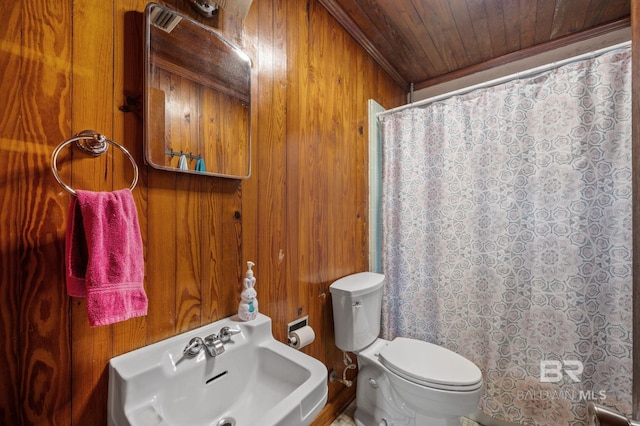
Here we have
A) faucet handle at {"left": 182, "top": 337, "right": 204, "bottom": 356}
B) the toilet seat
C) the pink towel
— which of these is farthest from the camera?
the toilet seat

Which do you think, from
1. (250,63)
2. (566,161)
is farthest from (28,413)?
(566,161)

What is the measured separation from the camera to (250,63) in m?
1.04

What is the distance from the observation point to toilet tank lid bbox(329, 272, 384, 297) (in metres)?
1.38

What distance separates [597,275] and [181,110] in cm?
189

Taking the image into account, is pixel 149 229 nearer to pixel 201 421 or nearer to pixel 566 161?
pixel 201 421

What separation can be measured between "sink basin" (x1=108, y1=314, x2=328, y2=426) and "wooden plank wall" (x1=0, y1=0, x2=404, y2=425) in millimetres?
76

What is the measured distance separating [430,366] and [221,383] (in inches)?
37.6

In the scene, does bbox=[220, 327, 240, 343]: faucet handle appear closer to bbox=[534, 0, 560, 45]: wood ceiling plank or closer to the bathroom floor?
the bathroom floor

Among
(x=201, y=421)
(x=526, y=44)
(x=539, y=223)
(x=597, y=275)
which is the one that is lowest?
(x=201, y=421)

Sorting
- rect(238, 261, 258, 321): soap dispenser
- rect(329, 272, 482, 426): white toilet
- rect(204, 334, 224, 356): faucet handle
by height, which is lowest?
rect(329, 272, 482, 426): white toilet

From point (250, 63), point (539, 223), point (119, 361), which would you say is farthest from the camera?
point (539, 223)

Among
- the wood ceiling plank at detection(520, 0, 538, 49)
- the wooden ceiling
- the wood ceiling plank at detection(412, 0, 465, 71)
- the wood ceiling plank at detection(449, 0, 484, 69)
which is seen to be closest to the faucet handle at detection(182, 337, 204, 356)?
the wooden ceiling

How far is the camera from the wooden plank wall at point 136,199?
0.60 meters

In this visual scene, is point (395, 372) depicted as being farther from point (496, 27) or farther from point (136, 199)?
point (496, 27)
